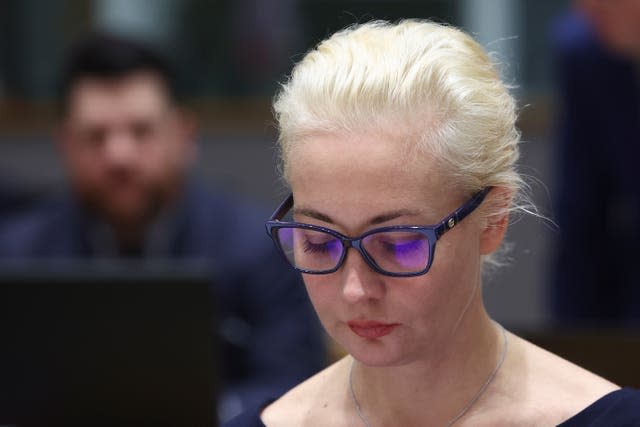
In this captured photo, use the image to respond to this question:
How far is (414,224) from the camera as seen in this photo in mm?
1225

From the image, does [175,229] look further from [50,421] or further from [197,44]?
[197,44]

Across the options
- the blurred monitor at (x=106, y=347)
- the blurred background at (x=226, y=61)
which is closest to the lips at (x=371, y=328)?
the blurred monitor at (x=106, y=347)

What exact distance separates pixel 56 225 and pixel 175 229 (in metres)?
0.30

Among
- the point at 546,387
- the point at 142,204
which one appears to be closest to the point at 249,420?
the point at 546,387

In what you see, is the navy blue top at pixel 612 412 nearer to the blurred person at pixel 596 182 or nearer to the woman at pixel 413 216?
the woman at pixel 413 216

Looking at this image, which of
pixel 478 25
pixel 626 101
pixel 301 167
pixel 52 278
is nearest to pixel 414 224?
pixel 301 167

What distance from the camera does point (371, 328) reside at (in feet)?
4.12

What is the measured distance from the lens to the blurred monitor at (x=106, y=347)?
194 centimetres

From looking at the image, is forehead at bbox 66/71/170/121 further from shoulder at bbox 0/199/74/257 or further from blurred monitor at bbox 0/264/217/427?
blurred monitor at bbox 0/264/217/427

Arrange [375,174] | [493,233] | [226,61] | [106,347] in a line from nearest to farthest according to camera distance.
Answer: [375,174], [493,233], [106,347], [226,61]

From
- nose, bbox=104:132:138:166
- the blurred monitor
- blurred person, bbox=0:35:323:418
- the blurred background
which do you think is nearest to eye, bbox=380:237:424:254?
the blurred monitor

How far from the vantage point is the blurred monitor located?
6.38 ft

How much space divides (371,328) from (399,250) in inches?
3.7

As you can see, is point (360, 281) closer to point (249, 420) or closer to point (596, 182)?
point (249, 420)
